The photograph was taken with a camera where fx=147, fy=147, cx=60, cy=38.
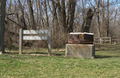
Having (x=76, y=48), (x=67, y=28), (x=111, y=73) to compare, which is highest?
(x=67, y=28)

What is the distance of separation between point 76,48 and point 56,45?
7.00 metres

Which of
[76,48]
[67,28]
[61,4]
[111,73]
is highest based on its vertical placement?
[61,4]

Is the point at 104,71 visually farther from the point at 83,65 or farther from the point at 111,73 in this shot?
the point at 83,65

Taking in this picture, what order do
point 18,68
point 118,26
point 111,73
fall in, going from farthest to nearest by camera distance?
point 118,26 < point 18,68 < point 111,73

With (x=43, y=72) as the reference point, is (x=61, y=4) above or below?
above

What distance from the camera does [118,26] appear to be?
44.2 meters

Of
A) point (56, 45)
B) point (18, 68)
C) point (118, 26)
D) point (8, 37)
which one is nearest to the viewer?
point (18, 68)

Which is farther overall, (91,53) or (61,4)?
(61,4)

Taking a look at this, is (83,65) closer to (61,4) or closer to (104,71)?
(104,71)

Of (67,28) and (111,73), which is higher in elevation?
(67,28)

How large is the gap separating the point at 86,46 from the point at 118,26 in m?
40.1

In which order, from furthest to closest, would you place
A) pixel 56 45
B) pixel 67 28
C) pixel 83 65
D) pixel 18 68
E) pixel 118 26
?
pixel 118 26, pixel 67 28, pixel 56 45, pixel 83 65, pixel 18 68

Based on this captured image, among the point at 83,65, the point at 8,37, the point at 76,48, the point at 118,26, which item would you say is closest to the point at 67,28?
the point at 8,37

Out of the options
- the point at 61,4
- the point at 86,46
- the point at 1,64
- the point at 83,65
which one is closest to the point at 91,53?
the point at 86,46
